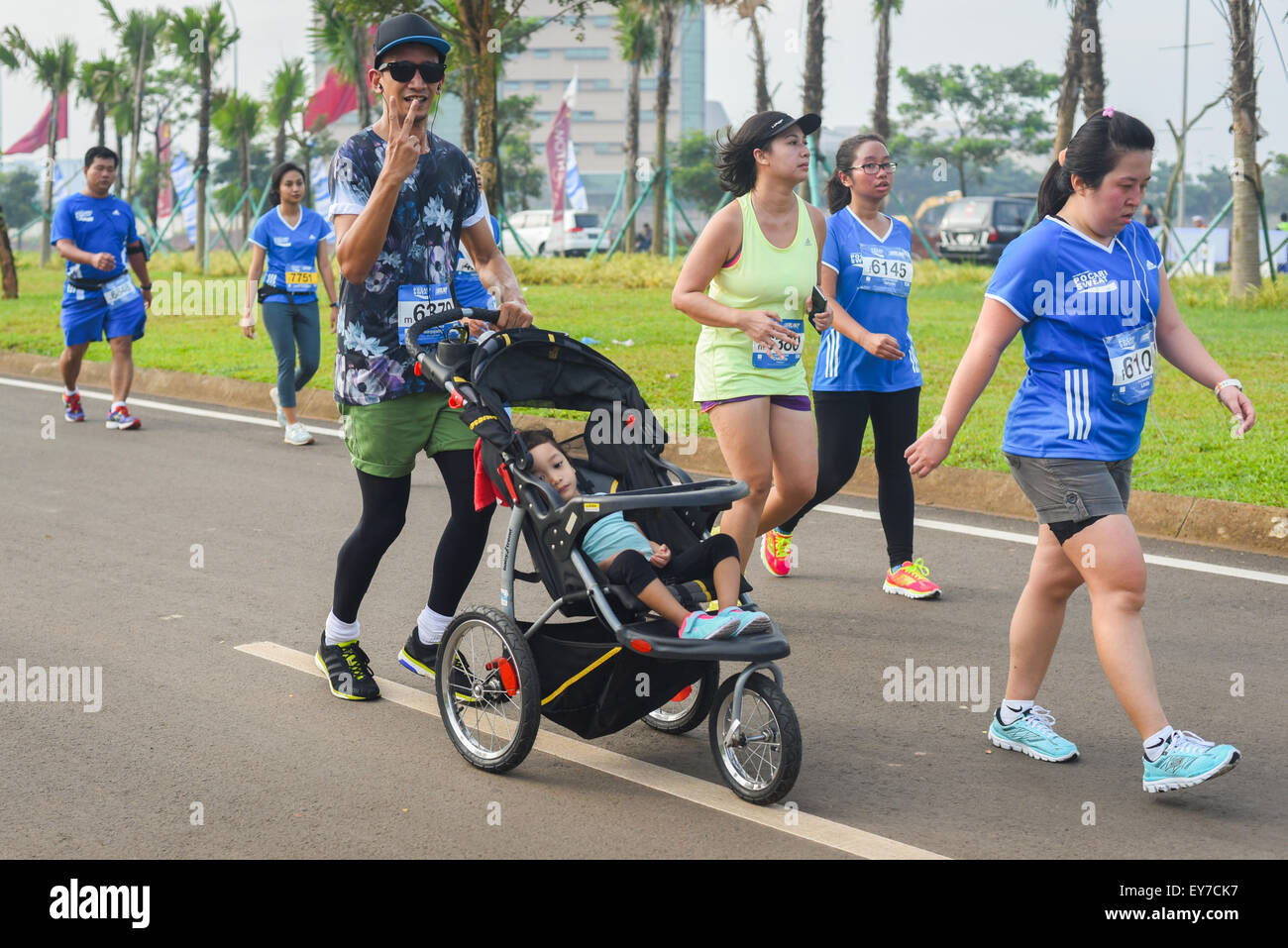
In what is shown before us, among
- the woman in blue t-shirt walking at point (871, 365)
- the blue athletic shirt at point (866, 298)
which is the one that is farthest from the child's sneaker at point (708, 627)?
the blue athletic shirt at point (866, 298)

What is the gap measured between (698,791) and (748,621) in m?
0.54

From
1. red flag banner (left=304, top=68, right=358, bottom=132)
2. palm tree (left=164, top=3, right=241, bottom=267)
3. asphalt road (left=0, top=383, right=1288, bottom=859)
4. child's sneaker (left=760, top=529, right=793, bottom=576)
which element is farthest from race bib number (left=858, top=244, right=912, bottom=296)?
red flag banner (left=304, top=68, right=358, bottom=132)

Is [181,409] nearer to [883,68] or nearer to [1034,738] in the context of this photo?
[1034,738]

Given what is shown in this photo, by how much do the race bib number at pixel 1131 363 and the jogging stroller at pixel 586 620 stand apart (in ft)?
3.58

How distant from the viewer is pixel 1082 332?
4.04 metres

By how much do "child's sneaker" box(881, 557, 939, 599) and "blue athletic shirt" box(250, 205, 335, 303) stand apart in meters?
5.57

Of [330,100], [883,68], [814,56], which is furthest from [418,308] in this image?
[330,100]

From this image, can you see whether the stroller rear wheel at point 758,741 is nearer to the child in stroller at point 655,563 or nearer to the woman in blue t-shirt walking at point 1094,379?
the child in stroller at point 655,563

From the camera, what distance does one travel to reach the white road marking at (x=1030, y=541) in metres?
6.55

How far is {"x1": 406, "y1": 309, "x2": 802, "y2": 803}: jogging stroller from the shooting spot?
12.9ft

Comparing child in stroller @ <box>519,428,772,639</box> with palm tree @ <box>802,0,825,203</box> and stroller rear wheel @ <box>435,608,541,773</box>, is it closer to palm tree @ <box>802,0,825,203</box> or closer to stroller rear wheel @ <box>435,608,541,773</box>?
stroller rear wheel @ <box>435,608,541,773</box>
